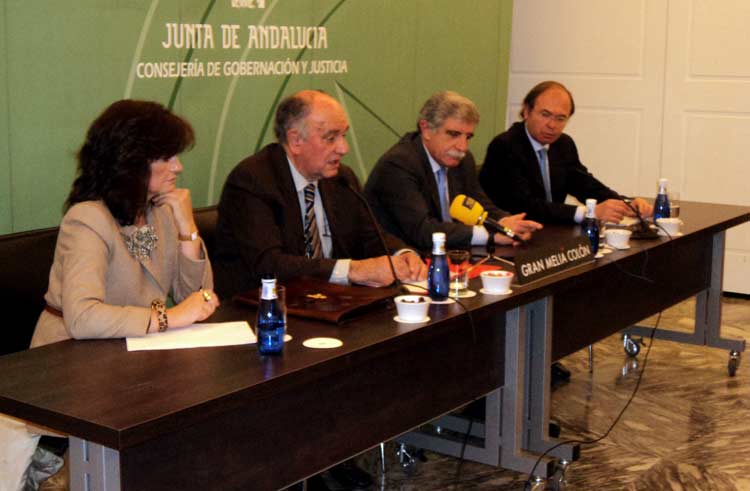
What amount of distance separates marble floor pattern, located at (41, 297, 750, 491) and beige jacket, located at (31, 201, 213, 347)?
523 mm

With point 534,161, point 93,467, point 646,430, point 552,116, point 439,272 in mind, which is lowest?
point 646,430

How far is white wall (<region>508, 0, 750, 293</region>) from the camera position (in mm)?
6148

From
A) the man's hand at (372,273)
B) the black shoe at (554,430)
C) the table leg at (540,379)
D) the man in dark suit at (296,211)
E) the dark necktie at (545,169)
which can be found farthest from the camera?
the dark necktie at (545,169)

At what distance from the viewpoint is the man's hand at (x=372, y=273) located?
10.3 feet

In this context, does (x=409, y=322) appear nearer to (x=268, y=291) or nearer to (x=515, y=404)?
(x=268, y=291)

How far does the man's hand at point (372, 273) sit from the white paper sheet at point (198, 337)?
22.8 inches

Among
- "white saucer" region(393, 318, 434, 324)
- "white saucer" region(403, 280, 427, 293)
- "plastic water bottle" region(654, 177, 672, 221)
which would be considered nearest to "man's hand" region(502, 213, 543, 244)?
"plastic water bottle" region(654, 177, 672, 221)

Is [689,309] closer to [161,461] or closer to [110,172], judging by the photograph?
[110,172]

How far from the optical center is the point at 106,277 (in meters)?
2.79

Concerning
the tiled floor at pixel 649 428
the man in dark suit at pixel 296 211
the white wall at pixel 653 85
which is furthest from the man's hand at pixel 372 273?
the white wall at pixel 653 85

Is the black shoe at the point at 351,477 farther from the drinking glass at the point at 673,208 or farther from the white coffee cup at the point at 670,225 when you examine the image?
the drinking glass at the point at 673,208

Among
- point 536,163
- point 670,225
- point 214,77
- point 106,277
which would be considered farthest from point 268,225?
point 536,163

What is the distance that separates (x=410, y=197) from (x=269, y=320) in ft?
5.50

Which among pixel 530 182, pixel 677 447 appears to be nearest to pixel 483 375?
pixel 677 447
